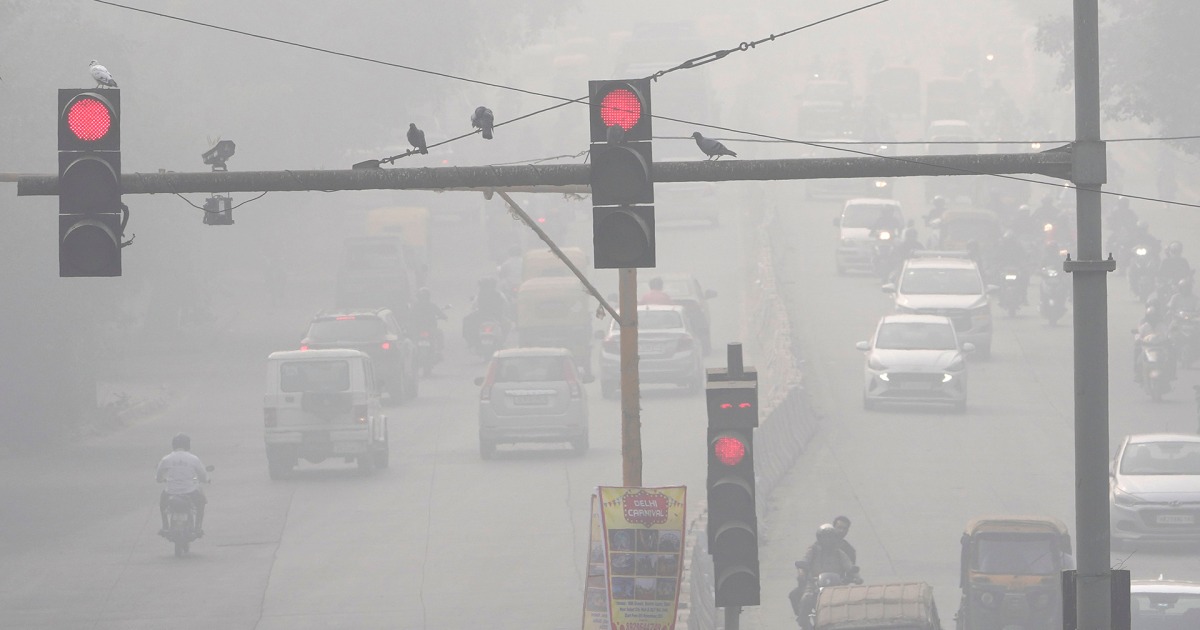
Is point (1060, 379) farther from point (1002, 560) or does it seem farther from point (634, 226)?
point (634, 226)

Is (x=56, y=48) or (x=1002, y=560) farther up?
(x=56, y=48)

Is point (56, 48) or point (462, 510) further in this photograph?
point (56, 48)

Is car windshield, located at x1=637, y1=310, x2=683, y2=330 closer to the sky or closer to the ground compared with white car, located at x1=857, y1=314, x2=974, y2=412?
closer to the sky

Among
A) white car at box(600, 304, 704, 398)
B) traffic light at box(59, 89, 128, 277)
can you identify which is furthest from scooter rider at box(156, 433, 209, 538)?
traffic light at box(59, 89, 128, 277)

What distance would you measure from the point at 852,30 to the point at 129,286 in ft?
323

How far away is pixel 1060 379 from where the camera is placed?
3694 centimetres

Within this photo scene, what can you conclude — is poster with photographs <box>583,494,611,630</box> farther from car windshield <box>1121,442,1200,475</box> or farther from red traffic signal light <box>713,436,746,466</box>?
car windshield <box>1121,442,1200,475</box>

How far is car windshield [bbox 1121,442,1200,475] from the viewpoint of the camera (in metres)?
23.8

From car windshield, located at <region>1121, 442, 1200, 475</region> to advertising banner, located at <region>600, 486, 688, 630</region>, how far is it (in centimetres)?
1286

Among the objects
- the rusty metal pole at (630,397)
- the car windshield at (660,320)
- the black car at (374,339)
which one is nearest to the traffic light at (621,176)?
the rusty metal pole at (630,397)

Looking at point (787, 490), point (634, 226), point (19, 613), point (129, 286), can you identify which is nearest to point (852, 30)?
point (129, 286)

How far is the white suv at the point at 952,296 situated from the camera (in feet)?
126

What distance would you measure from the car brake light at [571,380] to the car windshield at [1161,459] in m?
9.03

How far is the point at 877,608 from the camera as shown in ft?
53.8
